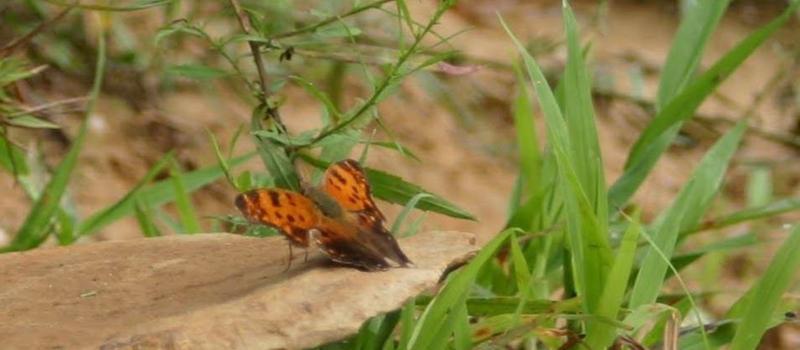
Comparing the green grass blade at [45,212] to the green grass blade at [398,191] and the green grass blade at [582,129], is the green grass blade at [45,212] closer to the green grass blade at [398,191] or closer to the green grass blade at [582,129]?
the green grass blade at [398,191]

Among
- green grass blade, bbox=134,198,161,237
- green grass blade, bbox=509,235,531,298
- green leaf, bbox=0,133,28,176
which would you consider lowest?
green grass blade, bbox=134,198,161,237

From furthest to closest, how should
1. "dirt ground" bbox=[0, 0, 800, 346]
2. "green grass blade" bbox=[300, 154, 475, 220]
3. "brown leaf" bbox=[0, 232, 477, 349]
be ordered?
"dirt ground" bbox=[0, 0, 800, 346] → "green grass blade" bbox=[300, 154, 475, 220] → "brown leaf" bbox=[0, 232, 477, 349]

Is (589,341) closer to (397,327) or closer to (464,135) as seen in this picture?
(397,327)

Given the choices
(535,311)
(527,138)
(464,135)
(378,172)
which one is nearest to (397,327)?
(535,311)

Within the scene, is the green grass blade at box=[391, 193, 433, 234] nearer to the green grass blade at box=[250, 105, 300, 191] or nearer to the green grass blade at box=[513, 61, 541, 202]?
the green grass blade at box=[250, 105, 300, 191]

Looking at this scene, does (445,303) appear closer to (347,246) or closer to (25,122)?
(347,246)

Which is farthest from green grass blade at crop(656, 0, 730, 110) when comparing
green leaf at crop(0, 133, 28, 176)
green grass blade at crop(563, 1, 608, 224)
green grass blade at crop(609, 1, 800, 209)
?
green leaf at crop(0, 133, 28, 176)
